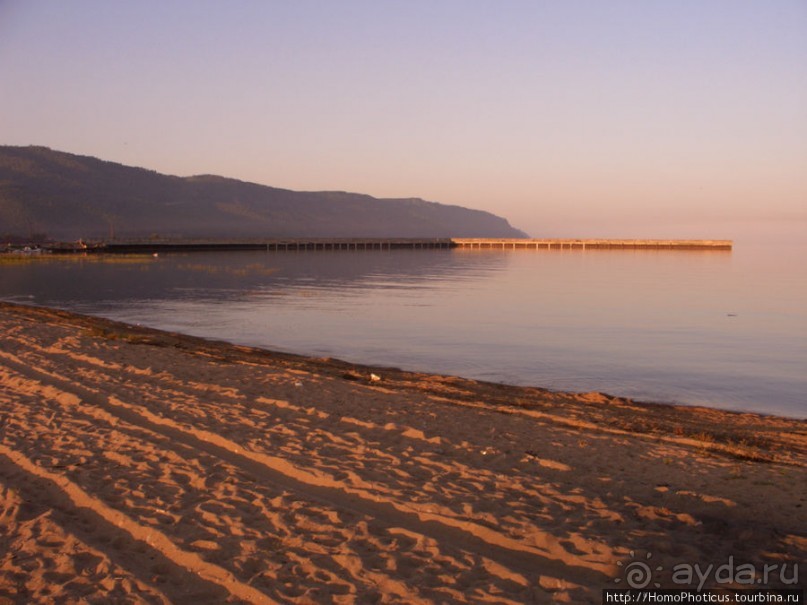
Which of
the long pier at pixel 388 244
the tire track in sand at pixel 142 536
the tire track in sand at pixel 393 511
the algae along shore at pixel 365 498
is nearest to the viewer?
the tire track in sand at pixel 142 536

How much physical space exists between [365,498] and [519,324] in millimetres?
19601

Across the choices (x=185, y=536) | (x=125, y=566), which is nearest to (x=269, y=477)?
(x=185, y=536)

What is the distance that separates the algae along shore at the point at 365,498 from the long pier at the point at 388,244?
9656 centimetres

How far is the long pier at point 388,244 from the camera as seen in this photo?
105 meters

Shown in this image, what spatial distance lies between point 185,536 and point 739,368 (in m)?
16.1

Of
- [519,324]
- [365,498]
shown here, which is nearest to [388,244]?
[519,324]

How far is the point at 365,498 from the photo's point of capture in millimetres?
6168

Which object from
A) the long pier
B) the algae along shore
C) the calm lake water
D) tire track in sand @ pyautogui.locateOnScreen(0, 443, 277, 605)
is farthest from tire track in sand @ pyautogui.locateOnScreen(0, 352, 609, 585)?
the long pier

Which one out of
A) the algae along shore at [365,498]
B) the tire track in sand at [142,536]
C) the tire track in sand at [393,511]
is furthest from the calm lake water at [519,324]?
the tire track in sand at [142,536]

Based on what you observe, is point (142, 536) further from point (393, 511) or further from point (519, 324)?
point (519, 324)

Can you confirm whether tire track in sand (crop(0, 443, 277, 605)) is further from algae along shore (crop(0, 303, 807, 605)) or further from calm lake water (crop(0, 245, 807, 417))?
calm lake water (crop(0, 245, 807, 417))

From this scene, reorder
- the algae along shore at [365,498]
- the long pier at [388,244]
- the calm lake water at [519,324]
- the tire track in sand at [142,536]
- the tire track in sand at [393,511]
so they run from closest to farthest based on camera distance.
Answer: the tire track in sand at [142,536], the algae along shore at [365,498], the tire track in sand at [393,511], the calm lake water at [519,324], the long pier at [388,244]

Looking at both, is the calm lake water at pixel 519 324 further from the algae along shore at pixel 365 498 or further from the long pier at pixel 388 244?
the long pier at pixel 388 244

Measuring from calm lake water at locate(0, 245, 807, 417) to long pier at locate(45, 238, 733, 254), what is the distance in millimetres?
56419
